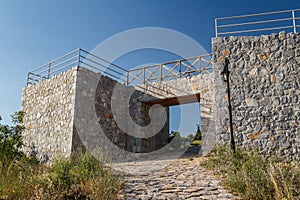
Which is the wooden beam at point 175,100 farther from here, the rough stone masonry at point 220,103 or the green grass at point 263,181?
the green grass at point 263,181

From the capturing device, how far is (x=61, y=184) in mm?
3885

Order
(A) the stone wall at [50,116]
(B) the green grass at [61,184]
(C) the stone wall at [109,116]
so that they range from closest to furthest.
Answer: (B) the green grass at [61,184] < (A) the stone wall at [50,116] < (C) the stone wall at [109,116]

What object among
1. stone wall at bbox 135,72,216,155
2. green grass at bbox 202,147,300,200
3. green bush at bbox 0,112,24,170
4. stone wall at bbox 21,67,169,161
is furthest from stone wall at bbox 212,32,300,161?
green bush at bbox 0,112,24,170

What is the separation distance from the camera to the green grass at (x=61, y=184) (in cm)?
349

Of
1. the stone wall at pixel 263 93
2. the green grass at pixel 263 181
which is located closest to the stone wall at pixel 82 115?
the stone wall at pixel 263 93

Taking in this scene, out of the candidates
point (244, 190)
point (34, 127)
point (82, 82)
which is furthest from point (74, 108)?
point (244, 190)

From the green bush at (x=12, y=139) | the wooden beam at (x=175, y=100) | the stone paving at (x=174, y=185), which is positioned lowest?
the stone paving at (x=174, y=185)

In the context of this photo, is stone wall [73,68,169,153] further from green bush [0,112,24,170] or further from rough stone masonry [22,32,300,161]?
green bush [0,112,24,170]

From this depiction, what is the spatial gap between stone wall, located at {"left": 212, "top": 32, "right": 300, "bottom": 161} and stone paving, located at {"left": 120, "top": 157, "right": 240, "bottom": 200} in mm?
1872

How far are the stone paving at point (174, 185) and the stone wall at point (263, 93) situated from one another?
73.7 inches

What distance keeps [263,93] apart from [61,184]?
214 inches

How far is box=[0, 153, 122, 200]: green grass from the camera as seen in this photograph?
3.49 metres

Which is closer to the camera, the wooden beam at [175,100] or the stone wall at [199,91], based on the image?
the stone wall at [199,91]

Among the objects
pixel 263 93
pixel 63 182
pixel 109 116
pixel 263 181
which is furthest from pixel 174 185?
pixel 109 116
